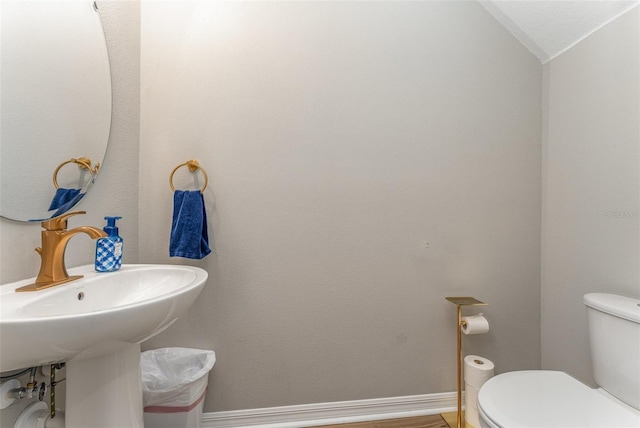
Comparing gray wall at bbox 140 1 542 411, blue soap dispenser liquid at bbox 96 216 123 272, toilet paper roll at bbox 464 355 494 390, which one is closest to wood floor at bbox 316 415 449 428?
gray wall at bbox 140 1 542 411

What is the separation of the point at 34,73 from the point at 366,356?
165cm

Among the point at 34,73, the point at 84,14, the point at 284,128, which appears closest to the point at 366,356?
the point at 284,128

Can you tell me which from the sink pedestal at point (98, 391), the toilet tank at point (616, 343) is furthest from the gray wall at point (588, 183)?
the sink pedestal at point (98, 391)

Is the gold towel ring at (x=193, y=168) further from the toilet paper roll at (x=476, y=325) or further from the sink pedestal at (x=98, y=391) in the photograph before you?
the toilet paper roll at (x=476, y=325)

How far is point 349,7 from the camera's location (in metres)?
1.45

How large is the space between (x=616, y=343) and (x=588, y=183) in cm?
69

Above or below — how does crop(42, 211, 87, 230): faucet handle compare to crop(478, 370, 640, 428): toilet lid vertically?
above

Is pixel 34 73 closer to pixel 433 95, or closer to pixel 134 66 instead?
pixel 134 66

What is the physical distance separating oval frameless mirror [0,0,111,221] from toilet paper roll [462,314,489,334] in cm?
170

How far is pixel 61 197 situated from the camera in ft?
3.14

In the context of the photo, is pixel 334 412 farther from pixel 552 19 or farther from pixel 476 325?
pixel 552 19

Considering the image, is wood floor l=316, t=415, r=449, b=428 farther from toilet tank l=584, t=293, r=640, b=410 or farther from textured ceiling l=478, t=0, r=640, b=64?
textured ceiling l=478, t=0, r=640, b=64

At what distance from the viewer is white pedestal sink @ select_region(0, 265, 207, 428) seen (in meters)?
0.56

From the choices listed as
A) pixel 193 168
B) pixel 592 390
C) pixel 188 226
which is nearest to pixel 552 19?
pixel 592 390
